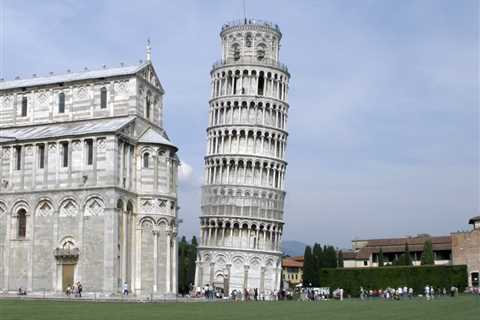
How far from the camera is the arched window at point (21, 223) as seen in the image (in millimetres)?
51781

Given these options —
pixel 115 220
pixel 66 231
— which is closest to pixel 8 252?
pixel 66 231

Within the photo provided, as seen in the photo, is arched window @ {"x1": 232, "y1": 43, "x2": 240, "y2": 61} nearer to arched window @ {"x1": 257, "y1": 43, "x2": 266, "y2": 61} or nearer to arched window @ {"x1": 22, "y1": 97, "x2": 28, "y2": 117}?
arched window @ {"x1": 257, "y1": 43, "x2": 266, "y2": 61}

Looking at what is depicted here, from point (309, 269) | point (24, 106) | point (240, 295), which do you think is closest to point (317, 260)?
point (309, 269)

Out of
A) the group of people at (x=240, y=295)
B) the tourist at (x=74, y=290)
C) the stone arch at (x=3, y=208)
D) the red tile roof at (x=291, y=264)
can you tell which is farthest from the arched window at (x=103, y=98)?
the red tile roof at (x=291, y=264)

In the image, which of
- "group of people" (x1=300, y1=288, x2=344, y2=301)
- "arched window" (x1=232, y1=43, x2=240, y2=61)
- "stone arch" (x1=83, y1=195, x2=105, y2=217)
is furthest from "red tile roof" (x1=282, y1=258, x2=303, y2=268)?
"stone arch" (x1=83, y1=195, x2=105, y2=217)

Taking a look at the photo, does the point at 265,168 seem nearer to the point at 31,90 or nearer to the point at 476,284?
the point at 476,284

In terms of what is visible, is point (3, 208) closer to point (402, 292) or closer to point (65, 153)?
point (65, 153)

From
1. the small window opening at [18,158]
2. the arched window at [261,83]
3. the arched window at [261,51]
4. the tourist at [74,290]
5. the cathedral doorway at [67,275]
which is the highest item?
the arched window at [261,51]

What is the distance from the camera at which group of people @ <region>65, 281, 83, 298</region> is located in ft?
156

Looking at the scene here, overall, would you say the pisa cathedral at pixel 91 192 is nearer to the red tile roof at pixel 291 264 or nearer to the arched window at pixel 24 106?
the arched window at pixel 24 106

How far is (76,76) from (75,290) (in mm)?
16162

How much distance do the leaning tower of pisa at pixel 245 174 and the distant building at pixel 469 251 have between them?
17.9 m

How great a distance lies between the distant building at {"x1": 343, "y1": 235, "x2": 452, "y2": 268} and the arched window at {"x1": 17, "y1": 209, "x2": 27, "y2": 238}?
52.3 m

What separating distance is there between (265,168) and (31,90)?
30284mm
